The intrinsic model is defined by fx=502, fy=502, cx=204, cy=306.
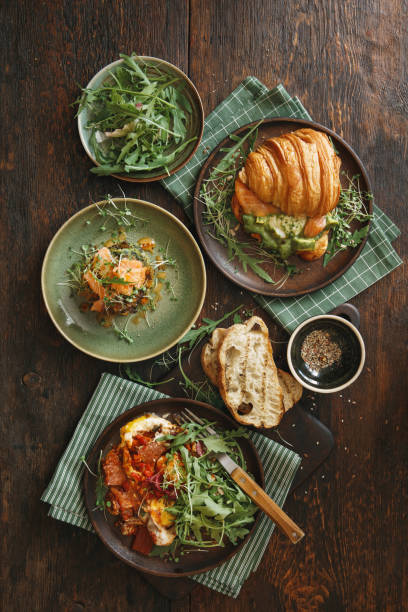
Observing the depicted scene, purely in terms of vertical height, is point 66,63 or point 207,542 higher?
point 66,63

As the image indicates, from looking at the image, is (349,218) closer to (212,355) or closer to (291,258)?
(291,258)

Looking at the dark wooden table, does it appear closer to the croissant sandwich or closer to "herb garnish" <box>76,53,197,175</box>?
"herb garnish" <box>76,53,197,175</box>

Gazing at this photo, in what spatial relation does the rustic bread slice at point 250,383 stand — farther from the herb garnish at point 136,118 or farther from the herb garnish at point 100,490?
the herb garnish at point 136,118

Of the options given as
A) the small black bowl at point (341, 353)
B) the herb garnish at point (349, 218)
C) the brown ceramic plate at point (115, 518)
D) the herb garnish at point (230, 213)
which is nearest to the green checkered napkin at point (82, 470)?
the brown ceramic plate at point (115, 518)

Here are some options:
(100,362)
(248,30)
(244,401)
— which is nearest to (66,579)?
(100,362)

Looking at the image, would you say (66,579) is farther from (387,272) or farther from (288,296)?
(387,272)

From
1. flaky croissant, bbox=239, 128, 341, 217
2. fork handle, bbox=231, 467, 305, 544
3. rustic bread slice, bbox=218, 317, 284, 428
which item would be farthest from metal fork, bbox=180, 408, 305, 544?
flaky croissant, bbox=239, 128, 341, 217
